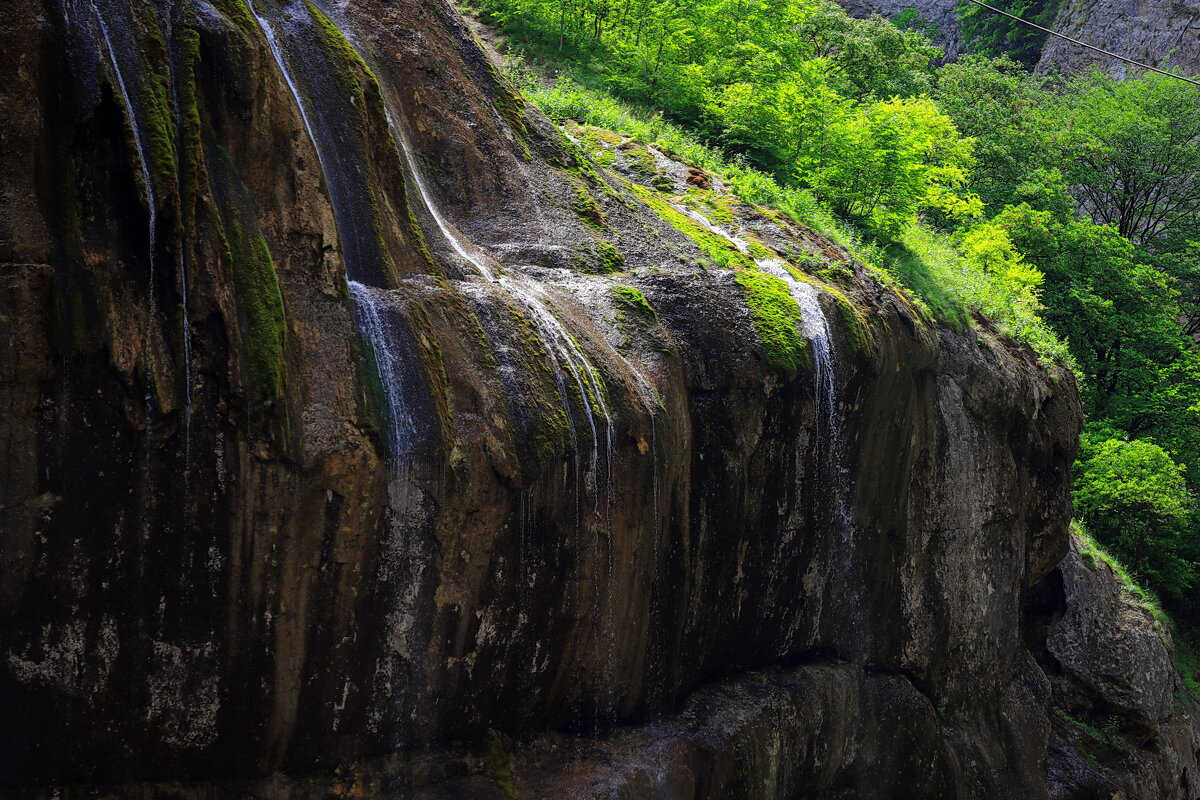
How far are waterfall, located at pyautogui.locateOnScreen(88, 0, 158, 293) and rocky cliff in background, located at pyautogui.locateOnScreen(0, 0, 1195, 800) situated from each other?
23 millimetres

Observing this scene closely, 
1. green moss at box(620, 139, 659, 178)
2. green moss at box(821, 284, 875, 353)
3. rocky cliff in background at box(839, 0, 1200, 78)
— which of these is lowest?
green moss at box(821, 284, 875, 353)

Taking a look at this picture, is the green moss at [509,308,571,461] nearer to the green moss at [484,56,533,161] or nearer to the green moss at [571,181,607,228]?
the green moss at [571,181,607,228]

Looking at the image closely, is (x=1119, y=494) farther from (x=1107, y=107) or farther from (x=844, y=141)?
(x=1107, y=107)

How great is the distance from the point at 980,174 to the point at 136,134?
85.7 ft

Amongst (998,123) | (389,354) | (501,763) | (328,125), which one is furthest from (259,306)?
(998,123)

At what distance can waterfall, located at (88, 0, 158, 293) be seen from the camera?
22.1 feet

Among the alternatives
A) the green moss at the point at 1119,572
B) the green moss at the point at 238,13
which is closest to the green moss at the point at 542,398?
the green moss at the point at 238,13

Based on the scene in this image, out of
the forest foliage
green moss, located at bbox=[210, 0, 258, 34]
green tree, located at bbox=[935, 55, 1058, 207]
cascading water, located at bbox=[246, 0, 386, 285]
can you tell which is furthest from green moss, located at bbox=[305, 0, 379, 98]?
green tree, located at bbox=[935, 55, 1058, 207]

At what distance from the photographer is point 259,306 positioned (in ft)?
23.7

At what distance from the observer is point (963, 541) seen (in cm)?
1366

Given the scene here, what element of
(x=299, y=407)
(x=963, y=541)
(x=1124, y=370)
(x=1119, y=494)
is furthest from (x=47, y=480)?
(x=1124, y=370)

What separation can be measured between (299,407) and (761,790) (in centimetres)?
592

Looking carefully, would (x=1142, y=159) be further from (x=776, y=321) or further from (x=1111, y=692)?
(x=776, y=321)

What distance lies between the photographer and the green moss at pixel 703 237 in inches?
459
